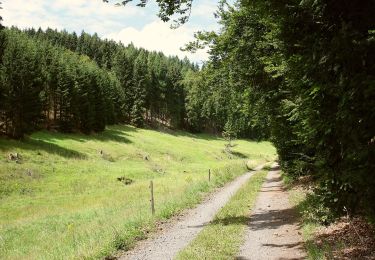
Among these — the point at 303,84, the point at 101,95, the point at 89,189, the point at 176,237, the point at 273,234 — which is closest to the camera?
the point at 303,84

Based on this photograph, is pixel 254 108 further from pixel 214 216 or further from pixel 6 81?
pixel 6 81

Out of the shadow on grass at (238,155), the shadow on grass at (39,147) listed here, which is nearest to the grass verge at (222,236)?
the shadow on grass at (39,147)

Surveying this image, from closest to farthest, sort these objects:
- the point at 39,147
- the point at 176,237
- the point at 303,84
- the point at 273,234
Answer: the point at 303,84, the point at 273,234, the point at 176,237, the point at 39,147

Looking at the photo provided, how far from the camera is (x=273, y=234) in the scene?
12477 mm

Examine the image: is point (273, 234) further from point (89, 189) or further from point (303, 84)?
point (89, 189)

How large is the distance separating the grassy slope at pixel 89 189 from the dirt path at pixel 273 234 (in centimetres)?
379

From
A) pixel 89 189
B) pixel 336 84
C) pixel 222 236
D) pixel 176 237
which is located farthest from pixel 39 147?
pixel 336 84

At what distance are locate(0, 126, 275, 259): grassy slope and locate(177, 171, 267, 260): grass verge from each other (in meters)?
A: 2.32

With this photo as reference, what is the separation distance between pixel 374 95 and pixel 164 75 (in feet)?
393

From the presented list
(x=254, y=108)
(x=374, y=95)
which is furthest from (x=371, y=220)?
(x=254, y=108)

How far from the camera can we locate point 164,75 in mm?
124625

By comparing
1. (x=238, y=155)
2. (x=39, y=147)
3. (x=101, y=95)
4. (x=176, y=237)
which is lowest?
(x=238, y=155)

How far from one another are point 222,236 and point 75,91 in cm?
6318

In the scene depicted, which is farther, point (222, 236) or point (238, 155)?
point (238, 155)
